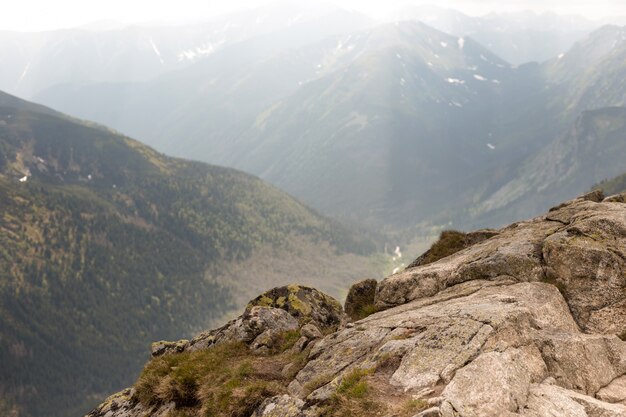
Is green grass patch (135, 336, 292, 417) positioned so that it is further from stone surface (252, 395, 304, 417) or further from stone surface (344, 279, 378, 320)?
stone surface (344, 279, 378, 320)

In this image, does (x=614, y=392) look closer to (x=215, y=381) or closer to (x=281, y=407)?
(x=281, y=407)

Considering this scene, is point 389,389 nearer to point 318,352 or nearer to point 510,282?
point 318,352

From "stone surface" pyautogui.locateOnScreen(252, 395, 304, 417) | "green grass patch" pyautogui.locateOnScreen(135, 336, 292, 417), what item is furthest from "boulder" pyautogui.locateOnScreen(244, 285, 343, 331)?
"stone surface" pyautogui.locateOnScreen(252, 395, 304, 417)

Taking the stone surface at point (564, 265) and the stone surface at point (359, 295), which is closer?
the stone surface at point (564, 265)

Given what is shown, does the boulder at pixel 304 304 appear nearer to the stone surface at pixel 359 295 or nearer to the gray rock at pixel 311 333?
the stone surface at pixel 359 295

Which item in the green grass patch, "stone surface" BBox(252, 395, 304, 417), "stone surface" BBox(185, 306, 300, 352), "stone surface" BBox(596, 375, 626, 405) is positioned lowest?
"stone surface" BBox(596, 375, 626, 405)

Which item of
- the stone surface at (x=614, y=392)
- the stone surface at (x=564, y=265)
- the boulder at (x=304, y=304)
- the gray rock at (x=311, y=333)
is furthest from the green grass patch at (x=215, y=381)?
the stone surface at (x=614, y=392)

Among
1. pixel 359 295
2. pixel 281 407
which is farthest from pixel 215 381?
pixel 359 295

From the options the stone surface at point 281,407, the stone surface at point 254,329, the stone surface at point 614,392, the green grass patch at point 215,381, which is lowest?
the stone surface at point 614,392

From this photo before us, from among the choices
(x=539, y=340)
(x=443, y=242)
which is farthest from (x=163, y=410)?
(x=443, y=242)

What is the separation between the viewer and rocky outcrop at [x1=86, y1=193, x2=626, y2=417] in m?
18.3

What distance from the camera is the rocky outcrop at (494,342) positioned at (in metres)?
18.3

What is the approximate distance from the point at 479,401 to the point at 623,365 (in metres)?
10.2

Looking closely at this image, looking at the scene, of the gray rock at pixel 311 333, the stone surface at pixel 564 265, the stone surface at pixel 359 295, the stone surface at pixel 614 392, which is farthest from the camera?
the stone surface at pixel 359 295
